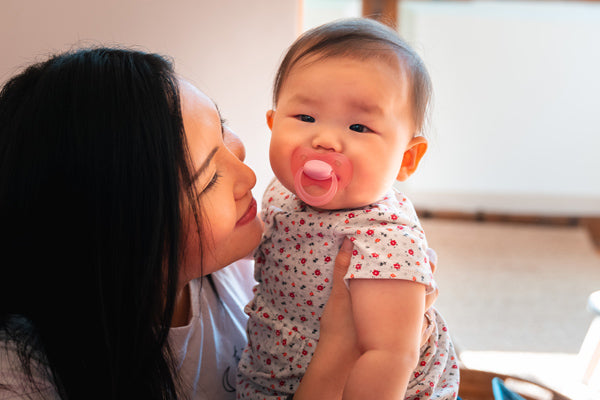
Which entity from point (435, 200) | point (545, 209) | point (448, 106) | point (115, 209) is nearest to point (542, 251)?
point (545, 209)

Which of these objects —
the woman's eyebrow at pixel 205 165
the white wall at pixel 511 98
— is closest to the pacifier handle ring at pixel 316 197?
the woman's eyebrow at pixel 205 165

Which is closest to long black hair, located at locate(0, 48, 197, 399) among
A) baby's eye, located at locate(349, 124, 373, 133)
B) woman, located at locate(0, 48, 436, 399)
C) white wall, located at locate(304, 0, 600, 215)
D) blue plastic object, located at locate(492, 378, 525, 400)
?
woman, located at locate(0, 48, 436, 399)

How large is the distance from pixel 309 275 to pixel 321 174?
0.15m

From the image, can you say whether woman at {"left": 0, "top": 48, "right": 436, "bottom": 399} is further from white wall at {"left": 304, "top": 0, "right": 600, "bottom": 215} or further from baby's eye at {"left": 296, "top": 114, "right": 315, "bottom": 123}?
white wall at {"left": 304, "top": 0, "right": 600, "bottom": 215}

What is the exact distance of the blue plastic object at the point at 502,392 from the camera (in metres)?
0.97

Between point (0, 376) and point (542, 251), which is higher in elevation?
point (0, 376)

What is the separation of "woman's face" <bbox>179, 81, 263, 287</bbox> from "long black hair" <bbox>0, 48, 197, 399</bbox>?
2 cm

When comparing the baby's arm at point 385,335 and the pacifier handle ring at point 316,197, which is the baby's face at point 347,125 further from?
Result: the baby's arm at point 385,335

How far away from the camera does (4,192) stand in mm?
616

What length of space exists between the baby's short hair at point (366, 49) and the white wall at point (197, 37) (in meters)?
0.31

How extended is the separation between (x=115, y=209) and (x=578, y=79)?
2723 mm

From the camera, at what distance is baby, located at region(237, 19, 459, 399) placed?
683 mm

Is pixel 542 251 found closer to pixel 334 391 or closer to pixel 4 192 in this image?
pixel 334 391

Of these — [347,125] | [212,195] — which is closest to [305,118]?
[347,125]
